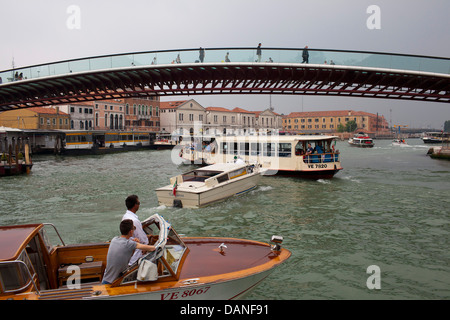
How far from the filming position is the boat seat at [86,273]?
5137 millimetres

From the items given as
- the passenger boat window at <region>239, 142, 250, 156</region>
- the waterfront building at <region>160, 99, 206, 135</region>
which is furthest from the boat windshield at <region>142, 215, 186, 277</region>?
the waterfront building at <region>160, 99, 206, 135</region>

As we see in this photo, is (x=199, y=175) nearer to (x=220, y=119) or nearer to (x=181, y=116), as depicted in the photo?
(x=181, y=116)

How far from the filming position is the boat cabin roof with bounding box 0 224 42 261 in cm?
399

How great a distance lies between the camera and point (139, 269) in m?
4.37

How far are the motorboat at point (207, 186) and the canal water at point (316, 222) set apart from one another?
33cm

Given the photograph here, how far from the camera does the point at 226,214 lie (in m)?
11.5

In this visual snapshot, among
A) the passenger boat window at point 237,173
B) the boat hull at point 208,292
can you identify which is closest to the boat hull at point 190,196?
the passenger boat window at point 237,173

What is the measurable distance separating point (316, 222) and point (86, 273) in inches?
289

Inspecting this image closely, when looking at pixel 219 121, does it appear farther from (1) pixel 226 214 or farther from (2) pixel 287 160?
(1) pixel 226 214

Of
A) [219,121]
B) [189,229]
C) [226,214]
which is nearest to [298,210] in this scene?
[226,214]

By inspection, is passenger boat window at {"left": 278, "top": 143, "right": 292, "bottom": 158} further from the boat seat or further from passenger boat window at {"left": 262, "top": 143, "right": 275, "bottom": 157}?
the boat seat

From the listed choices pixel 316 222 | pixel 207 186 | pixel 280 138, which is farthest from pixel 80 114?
pixel 316 222

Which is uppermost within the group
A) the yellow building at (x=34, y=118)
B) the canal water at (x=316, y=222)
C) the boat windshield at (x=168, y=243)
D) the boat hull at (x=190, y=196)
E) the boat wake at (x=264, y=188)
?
the yellow building at (x=34, y=118)

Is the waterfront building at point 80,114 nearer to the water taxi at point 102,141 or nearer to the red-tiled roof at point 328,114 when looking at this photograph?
the water taxi at point 102,141
